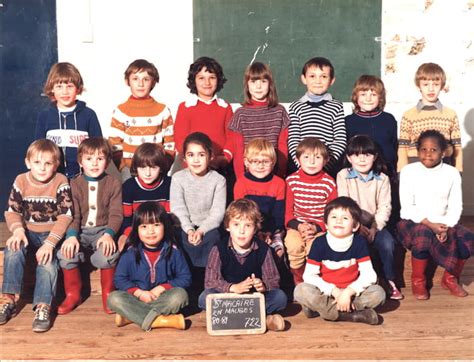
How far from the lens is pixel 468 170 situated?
258 inches

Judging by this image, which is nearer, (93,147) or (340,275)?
(340,275)

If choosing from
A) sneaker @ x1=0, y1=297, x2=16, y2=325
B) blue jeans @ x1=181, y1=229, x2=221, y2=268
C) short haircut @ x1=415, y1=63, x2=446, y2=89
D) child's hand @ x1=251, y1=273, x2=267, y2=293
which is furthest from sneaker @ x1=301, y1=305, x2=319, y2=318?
short haircut @ x1=415, y1=63, x2=446, y2=89

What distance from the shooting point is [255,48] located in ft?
20.8

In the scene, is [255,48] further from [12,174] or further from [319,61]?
[12,174]

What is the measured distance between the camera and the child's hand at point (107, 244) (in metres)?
4.57

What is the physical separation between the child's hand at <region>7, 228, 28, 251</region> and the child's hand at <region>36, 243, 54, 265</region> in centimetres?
12

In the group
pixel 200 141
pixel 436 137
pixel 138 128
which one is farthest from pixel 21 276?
pixel 436 137

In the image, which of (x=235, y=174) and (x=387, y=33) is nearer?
(x=235, y=174)

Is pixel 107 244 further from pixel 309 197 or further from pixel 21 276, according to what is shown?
pixel 309 197

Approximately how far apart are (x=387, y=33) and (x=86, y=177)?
2.99 m

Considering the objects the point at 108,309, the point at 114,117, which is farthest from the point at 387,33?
the point at 108,309

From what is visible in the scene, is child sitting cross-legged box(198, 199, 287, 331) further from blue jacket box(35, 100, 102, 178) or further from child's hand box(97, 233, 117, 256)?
blue jacket box(35, 100, 102, 178)

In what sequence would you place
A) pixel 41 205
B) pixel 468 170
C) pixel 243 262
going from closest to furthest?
pixel 243 262
pixel 41 205
pixel 468 170

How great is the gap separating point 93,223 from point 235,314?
116 centimetres
